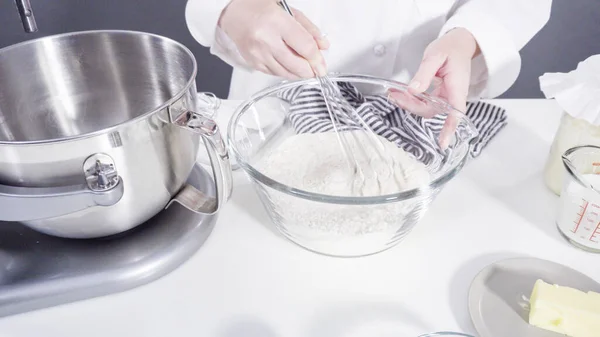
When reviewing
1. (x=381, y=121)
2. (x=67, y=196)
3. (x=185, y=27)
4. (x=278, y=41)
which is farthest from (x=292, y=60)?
(x=185, y=27)

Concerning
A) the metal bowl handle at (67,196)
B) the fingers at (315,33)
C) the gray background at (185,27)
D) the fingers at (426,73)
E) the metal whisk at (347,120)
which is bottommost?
the gray background at (185,27)

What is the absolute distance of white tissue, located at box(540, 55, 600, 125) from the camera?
0.48 meters

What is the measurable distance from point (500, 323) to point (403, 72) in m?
0.52

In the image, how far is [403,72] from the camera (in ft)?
2.73

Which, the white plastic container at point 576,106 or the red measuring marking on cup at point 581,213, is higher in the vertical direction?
the white plastic container at point 576,106

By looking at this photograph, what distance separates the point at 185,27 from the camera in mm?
1443

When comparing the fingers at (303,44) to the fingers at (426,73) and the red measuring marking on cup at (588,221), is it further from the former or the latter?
the red measuring marking on cup at (588,221)

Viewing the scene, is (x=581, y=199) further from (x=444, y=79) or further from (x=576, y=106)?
(x=444, y=79)

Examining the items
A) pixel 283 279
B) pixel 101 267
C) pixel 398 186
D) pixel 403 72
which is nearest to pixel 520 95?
pixel 403 72

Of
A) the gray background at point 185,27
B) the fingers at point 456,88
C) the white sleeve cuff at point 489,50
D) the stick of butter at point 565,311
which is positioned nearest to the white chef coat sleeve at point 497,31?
the white sleeve cuff at point 489,50

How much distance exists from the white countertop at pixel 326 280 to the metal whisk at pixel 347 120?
0.25 feet

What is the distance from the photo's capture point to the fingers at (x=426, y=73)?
1.74 ft

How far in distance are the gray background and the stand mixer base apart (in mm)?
1072

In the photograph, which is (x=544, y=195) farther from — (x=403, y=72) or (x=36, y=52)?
(x=36, y=52)
